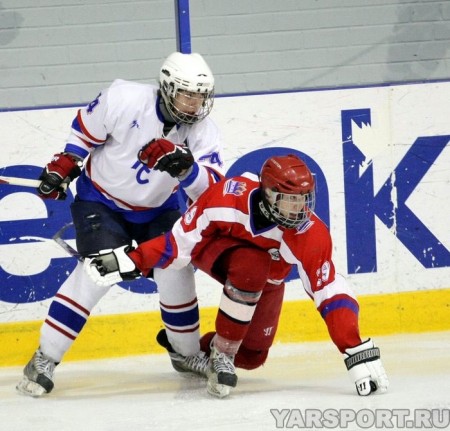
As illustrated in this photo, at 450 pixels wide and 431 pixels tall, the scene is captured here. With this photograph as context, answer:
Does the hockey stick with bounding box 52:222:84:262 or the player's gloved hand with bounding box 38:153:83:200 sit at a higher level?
the player's gloved hand with bounding box 38:153:83:200

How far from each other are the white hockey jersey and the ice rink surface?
25.9 inches

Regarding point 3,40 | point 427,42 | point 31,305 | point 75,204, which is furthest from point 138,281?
point 427,42

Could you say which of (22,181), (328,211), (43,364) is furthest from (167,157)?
(328,211)

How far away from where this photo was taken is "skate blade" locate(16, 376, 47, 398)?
13.1 feet

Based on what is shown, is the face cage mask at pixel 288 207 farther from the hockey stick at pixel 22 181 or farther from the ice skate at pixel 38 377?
the ice skate at pixel 38 377

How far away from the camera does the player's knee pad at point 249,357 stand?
162 inches

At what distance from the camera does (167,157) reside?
3779 mm

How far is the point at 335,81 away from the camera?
16.5 ft

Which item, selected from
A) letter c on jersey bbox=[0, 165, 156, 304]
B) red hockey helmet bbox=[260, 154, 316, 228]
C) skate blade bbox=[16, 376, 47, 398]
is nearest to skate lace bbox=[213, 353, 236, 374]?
red hockey helmet bbox=[260, 154, 316, 228]

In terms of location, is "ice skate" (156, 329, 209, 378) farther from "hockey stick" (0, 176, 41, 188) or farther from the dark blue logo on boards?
the dark blue logo on boards

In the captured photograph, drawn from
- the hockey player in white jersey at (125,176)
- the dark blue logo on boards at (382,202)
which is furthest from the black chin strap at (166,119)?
the dark blue logo on boards at (382,202)

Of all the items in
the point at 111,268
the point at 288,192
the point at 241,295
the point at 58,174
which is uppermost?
the point at 288,192

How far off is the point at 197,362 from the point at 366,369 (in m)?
0.74

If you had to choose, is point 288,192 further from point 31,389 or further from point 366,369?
point 31,389
